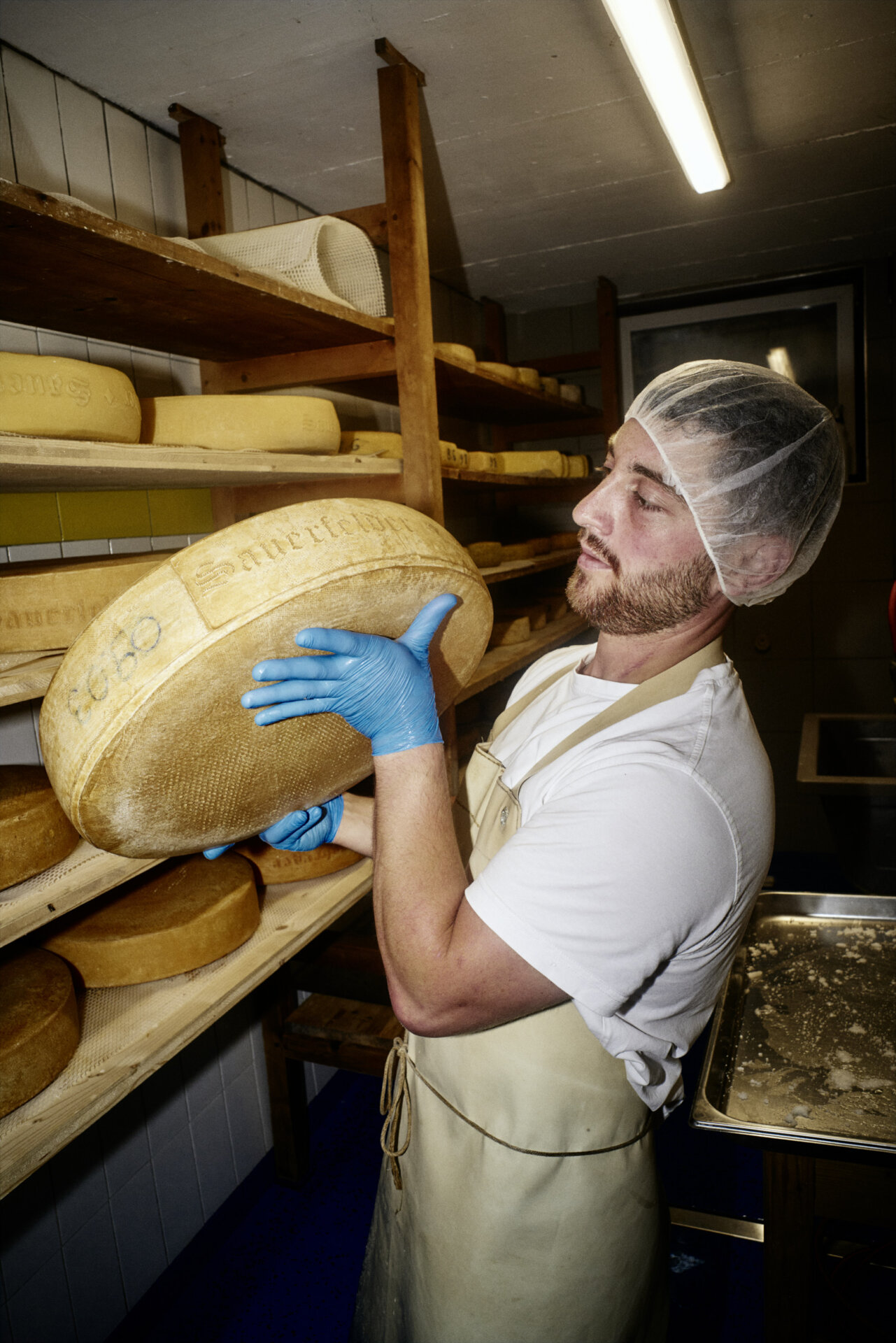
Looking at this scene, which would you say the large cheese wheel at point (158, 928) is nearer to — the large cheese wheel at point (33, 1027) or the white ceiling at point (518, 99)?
the large cheese wheel at point (33, 1027)

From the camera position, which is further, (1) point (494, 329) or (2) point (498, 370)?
(1) point (494, 329)

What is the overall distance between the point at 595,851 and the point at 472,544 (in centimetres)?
195

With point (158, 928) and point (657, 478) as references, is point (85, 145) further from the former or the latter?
point (158, 928)

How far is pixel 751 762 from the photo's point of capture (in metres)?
1.04

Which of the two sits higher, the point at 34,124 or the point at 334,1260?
the point at 34,124

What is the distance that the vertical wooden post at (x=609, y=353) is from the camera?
406cm

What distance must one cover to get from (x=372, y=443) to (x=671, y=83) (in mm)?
1074

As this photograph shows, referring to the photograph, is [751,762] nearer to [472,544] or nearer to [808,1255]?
[808,1255]

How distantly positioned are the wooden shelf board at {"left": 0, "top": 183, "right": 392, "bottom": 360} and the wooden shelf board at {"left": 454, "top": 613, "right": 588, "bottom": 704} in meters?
0.90

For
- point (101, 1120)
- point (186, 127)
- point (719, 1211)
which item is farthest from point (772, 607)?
point (101, 1120)

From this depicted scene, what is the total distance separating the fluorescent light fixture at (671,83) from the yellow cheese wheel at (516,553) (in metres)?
1.31

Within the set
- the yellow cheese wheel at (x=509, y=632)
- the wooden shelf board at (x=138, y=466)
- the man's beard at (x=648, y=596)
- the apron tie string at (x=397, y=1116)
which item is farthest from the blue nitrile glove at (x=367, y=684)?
the yellow cheese wheel at (x=509, y=632)

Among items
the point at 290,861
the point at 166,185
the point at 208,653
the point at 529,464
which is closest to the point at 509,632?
the point at 529,464

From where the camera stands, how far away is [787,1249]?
1337 mm
